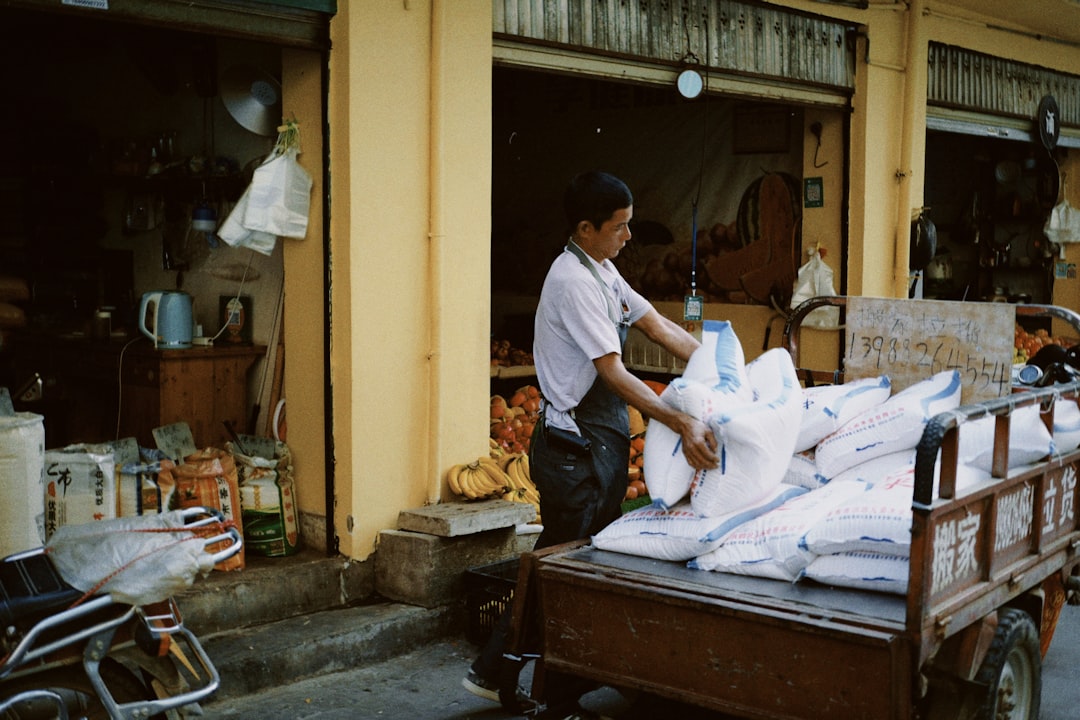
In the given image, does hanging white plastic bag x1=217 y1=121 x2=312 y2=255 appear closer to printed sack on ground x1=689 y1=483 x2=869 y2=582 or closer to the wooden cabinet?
the wooden cabinet

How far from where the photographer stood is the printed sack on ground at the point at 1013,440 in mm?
3931

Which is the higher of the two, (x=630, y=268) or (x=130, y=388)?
(x=630, y=268)

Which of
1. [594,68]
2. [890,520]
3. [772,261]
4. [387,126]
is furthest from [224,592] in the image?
[772,261]

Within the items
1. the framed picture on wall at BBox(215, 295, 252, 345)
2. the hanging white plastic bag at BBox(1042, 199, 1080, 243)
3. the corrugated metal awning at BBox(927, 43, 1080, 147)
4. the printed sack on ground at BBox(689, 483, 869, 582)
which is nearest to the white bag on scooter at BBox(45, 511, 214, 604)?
the printed sack on ground at BBox(689, 483, 869, 582)

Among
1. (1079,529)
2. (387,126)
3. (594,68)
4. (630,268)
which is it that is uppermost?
(594,68)

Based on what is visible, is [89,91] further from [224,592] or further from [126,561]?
[126,561]

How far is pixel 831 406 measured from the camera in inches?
180

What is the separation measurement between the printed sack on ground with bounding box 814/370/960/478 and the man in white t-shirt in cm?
82

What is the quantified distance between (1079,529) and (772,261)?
→ 18.2 ft

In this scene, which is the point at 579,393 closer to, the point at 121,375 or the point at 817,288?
the point at 121,375

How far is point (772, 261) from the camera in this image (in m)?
9.99

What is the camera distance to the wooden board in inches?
182

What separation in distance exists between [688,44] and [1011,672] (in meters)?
4.90

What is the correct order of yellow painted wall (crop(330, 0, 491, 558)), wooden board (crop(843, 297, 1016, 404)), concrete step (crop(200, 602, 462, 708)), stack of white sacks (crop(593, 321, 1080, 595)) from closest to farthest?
stack of white sacks (crop(593, 321, 1080, 595)) < wooden board (crop(843, 297, 1016, 404)) < concrete step (crop(200, 602, 462, 708)) < yellow painted wall (crop(330, 0, 491, 558))
